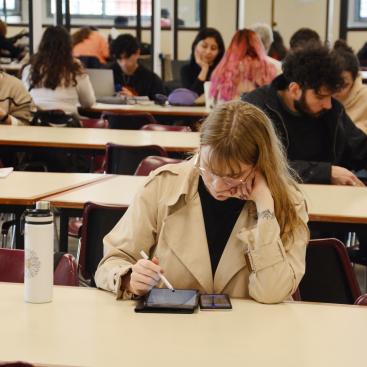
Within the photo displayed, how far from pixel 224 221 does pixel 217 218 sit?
0.02m

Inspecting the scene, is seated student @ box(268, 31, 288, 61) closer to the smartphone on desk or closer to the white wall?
the white wall

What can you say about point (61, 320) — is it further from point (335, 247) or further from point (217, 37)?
point (217, 37)

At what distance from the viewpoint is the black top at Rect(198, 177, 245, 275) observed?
7.97ft

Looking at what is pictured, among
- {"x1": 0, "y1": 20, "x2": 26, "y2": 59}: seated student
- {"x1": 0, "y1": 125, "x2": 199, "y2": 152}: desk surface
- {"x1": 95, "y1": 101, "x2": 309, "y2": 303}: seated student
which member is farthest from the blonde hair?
{"x1": 0, "y1": 20, "x2": 26, "y2": 59}: seated student

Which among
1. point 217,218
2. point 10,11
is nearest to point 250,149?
point 217,218

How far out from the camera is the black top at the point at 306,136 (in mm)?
4148

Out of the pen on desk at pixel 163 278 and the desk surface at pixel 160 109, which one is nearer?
the pen on desk at pixel 163 278

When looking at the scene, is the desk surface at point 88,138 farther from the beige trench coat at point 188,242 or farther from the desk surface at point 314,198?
the beige trench coat at point 188,242

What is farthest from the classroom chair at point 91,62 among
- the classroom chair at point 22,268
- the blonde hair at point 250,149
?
the blonde hair at point 250,149

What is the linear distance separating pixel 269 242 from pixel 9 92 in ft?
13.8

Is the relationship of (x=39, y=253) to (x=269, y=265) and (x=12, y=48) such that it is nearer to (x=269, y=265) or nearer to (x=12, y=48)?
(x=269, y=265)

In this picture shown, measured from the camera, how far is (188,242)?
2.41m

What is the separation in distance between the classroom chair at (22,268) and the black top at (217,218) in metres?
0.38

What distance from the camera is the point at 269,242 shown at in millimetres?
2297
